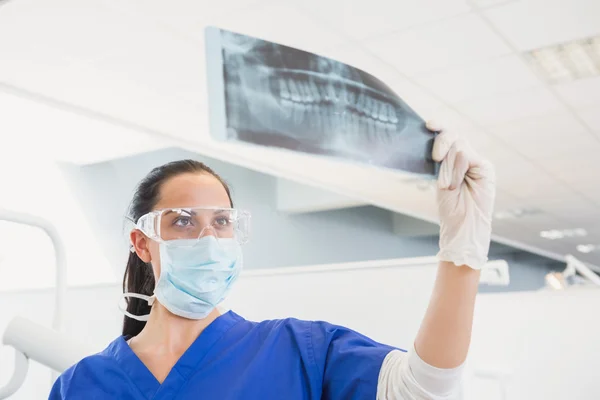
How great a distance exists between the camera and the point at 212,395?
1.06 m

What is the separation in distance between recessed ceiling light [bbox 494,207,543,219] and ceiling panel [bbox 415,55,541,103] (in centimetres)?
387

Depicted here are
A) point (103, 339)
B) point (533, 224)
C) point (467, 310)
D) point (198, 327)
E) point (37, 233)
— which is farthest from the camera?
point (533, 224)

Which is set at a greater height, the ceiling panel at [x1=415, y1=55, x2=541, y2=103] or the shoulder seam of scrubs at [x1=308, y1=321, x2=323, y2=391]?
the ceiling panel at [x1=415, y1=55, x2=541, y2=103]

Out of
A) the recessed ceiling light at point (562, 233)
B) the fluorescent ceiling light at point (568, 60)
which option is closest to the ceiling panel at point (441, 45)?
the fluorescent ceiling light at point (568, 60)

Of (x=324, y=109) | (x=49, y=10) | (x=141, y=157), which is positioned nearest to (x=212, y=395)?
(x=324, y=109)

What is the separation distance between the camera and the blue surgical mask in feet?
3.88

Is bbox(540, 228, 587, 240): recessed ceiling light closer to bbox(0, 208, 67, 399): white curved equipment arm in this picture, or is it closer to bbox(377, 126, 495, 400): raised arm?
bbox(0, 208, 67, 399): white curved equipment arm

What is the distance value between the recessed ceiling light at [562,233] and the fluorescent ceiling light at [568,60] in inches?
225

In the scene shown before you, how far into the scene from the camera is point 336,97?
74 centimetres

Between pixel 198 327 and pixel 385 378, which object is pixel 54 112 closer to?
pixel 198 327

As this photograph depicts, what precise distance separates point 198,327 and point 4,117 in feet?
12.5

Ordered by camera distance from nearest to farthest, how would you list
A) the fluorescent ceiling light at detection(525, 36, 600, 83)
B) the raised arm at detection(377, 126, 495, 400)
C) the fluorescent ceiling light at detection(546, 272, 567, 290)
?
the raised arm at detection(377, 126, 495, 400)
the fluorescent ceiling light at detection(546, 272, 567, 290)
the fluorescent ceiling light at detection(525, 36, 600, 83)

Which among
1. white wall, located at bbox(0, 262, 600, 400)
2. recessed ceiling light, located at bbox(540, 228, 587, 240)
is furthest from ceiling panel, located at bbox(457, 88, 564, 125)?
recessed ceiling light, located at bbox(540, 228, 587, 240)

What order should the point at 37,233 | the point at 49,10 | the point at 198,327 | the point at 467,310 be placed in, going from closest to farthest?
the point at 467,310, the point at 198,327, the point at 49,10, the point at 37,233
